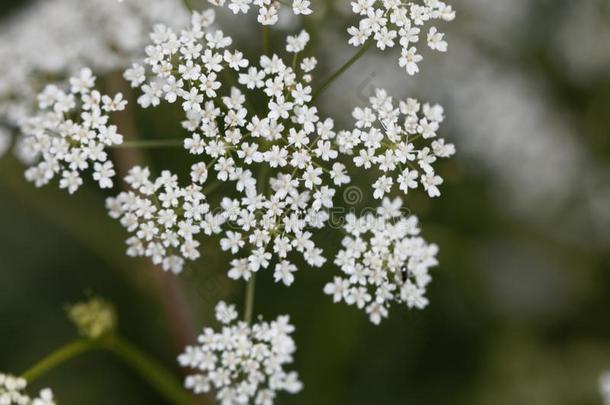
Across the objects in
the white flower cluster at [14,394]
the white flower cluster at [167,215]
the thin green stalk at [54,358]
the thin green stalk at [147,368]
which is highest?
the white flower cluster at [167,215]

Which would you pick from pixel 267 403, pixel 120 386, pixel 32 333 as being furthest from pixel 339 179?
pixel 32 333

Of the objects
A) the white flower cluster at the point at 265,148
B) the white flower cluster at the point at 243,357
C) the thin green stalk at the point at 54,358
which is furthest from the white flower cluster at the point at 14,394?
the white flower cluster at the point at 265,148

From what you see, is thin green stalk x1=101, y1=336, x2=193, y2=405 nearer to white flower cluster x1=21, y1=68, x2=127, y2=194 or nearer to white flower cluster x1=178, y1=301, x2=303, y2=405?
white flower cluster x1=178, y1=301, x2=303, y2=405

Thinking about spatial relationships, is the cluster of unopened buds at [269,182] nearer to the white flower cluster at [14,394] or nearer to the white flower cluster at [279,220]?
the white flower cluster at [279,220]

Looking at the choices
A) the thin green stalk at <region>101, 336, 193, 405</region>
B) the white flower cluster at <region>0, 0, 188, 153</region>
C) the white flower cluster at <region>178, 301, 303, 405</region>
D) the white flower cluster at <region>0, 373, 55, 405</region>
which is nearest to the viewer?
the white flower cluster at <region>0, 373, 55, 405</region>

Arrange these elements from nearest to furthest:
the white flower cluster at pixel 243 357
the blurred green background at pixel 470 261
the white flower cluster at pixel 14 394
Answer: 1. the white flower cluster at pixel 14 394
2. the white flower cluster at pixel 243 357
3. the blurred green background at pixel 470 261

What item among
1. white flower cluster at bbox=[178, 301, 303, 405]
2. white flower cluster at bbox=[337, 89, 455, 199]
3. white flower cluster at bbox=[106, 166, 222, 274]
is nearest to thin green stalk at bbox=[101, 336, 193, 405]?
white flower cluster at bbox=[178, 301, 303, 405]
